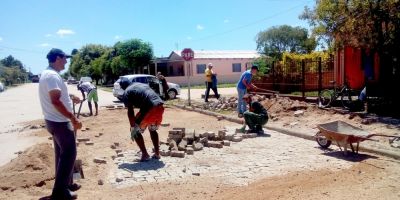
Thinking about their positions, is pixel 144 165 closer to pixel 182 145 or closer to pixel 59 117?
pixel 182 145

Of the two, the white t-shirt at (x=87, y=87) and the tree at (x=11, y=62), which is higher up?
the tree at (x=11, y=62)

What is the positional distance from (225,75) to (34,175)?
3939cm

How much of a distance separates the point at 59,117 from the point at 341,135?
4926 millimetres

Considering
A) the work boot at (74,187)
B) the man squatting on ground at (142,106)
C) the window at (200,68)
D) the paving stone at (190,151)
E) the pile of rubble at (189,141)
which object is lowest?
the work boot at (74,187)

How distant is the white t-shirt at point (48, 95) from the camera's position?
4.98m

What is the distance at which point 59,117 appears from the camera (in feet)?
16.9

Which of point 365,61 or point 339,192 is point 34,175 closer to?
point 339,192

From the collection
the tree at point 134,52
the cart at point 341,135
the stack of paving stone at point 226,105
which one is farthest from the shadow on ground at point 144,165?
the tree at point 134,52

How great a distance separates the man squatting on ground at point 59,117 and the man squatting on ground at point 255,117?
559cm

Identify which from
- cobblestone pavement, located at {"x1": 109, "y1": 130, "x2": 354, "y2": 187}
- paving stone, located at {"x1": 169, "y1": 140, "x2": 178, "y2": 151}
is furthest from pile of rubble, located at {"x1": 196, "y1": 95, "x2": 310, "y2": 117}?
paving stone, located at {"x1": 169, "y1": 140, "x2": 178, "y2": 151}

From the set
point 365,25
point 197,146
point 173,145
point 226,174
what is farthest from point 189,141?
point 365,25

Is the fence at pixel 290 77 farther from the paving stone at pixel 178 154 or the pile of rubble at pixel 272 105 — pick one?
the paving stone at pixel 178 154

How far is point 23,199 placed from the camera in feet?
18.0

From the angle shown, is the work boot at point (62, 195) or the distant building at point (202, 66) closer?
the work boot at point (62, 195)
